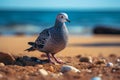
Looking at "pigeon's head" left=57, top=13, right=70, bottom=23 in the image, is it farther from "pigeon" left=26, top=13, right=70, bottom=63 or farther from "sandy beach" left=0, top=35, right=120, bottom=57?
"sandy beach" left=0, top=35, right=120, bottom=57

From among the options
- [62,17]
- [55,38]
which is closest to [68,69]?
[55,38]

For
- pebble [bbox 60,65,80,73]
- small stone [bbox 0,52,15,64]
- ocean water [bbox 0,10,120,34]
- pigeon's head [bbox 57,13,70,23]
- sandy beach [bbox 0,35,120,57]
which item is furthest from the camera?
ocean water [bbox 0,10,120,34]

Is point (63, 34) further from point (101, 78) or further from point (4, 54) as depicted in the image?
point (101, 78)

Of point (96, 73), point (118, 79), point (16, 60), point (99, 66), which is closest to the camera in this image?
point (118, 79)

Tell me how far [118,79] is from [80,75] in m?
0.56

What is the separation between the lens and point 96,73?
7.39 meters

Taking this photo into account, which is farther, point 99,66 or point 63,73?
point 99,66

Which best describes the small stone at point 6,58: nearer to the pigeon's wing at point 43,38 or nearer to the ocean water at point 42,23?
the pigeon's wing at point 43,38

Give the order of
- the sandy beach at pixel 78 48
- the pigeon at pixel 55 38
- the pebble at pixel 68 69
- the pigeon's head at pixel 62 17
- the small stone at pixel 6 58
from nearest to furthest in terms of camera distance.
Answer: the pebble at pixel 68 69, the pigeon at pixel 55 38, the small stone at pixel 6 58, the pigeon's head at pixel 62 17, the sandy beach at pixel 78 48

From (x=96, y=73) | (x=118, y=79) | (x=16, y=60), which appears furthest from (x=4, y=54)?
(x=118, y=79)

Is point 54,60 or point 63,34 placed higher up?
point 63,34

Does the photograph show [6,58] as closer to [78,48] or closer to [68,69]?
[68,69]

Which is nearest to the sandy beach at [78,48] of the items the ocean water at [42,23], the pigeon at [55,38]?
the pigeon at [55,38]

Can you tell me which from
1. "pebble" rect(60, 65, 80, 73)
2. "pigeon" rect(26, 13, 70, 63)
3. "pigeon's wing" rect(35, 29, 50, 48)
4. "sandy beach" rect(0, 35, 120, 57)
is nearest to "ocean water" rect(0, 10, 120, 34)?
"sandy beach" rect(0, 35, 120, 57)
